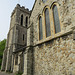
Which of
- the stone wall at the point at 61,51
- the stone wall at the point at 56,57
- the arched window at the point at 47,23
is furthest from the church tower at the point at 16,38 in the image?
the arched window at the point at 47,23

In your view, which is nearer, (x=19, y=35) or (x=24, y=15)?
(x=19, y=35)

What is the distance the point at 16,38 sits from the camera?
16.6 m

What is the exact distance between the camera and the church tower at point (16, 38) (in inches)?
586

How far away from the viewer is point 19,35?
17.8m

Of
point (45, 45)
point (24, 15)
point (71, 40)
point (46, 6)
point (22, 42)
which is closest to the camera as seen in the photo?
point (71, 40)

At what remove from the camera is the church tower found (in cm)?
1488

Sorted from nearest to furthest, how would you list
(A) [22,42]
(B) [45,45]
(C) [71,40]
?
(C) [71,40]
(B) [45,45]
(A) [22,42]

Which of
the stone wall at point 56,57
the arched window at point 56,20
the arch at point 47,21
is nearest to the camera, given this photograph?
the stone wall at point 56,57

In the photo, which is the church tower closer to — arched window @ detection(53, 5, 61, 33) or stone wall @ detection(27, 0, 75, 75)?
stone wall @ detection(27, 0, 75, 75)

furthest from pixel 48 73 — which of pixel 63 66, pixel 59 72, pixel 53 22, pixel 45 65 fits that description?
pixel 53 22

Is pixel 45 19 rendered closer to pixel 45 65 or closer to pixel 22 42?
pixel 45 65

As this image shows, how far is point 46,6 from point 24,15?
1521 cm

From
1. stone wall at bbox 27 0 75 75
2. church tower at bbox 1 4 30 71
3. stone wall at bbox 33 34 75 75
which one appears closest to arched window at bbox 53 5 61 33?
stone wall at bbox 27 0 75 75

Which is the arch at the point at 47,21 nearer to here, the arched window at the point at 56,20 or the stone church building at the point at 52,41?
the stone church building at the point at 52,41
